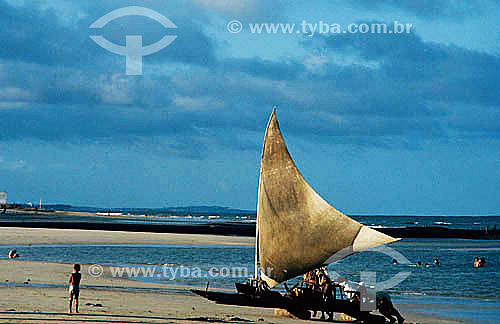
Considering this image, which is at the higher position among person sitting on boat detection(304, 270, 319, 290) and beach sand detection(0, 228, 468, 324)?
person sitting on boat detection(304, 270, 319, 290)

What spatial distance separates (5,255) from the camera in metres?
42.7

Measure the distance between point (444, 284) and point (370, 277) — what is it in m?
5.19

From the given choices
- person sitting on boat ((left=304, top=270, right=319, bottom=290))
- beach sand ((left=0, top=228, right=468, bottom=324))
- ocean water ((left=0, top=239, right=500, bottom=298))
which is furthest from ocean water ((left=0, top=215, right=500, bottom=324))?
person sitting on boat ((left=304, top=270, right=319, bottom=290))

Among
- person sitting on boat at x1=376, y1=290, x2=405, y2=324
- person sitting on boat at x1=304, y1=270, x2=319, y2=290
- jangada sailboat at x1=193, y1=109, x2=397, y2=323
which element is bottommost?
person sitting on boat at x1=376, y1=290, x2=405, y2=324

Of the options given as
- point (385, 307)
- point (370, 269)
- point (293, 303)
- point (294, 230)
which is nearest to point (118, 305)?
point (293, 303)

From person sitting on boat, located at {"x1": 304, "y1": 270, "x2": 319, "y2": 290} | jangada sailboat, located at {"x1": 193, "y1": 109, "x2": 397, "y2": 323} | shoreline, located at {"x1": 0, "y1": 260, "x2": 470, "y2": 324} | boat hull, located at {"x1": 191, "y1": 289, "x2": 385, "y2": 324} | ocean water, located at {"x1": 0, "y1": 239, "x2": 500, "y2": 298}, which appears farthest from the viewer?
ocean water, located at {"x1": 0, "y1": 239, "x2": 500, "y2": 298}

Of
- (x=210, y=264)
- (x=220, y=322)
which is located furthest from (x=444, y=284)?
(x=220, y=322)

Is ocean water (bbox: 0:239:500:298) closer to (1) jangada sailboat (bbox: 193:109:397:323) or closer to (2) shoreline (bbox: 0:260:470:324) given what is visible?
(2) shoreline (bbox: 0:260:470:324)

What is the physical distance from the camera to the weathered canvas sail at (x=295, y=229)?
23922mm

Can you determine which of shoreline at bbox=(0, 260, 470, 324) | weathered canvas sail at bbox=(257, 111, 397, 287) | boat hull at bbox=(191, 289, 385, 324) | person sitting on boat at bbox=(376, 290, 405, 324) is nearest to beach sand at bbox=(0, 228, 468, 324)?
shoreline at bbox=(0, 260, 470, 324)

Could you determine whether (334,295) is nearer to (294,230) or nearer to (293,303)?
(293,303)

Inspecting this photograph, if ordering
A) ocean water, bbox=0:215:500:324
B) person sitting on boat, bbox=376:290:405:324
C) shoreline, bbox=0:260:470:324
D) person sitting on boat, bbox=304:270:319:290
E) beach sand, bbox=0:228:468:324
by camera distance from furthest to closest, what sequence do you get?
ocean water, bbox=0:215:500:324, person sitting on boat, bbox=304:270:319:290, person sitting on boat, bbox=376:290:405:324, shoreline, bbox=0:260:470:324, beach sand, bbox=0:228:468:324

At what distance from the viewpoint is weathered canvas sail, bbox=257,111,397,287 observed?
23.9 metres

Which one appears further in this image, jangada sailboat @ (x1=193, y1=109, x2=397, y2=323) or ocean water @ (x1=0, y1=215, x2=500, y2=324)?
ocean water @ (x1=0, y1=215, x2=500, y2=324)
